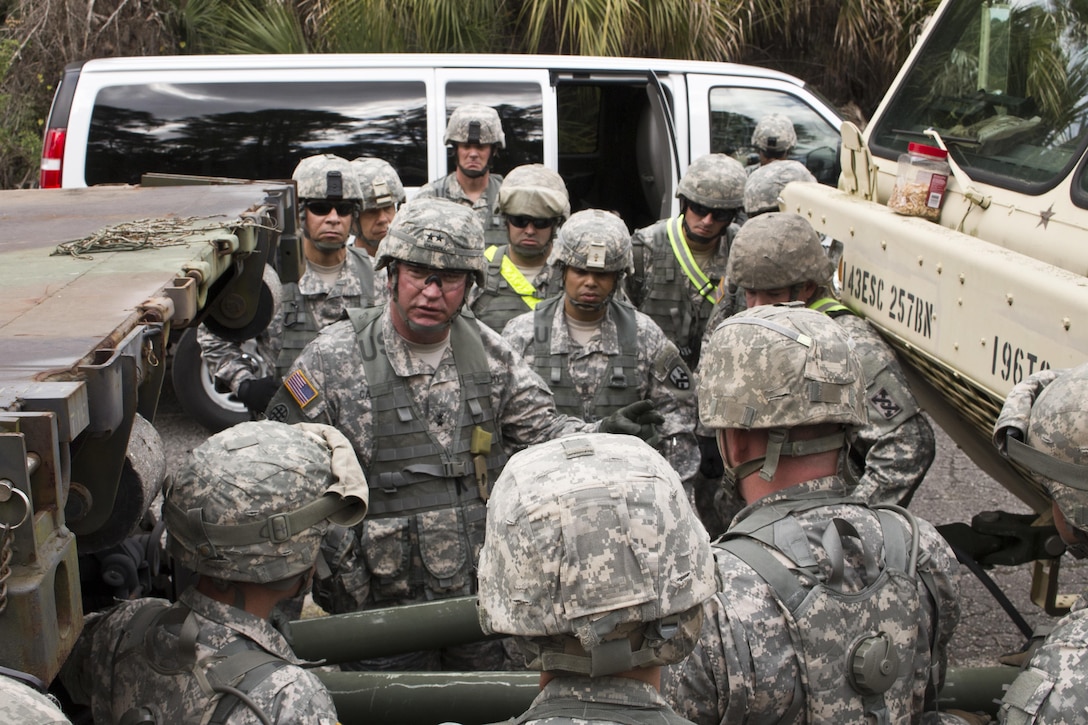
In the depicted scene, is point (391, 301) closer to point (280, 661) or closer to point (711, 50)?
point (280, 661)

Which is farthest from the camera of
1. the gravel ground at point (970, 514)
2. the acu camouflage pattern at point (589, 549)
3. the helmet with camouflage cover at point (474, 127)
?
the helmet with camouflage cover at point (474, 127)

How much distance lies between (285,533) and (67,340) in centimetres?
63

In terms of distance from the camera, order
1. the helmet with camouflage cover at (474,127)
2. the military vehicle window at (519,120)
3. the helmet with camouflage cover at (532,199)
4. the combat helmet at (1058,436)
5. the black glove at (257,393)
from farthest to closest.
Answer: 1. the military vehicle window at (519,120)
2. the helmet with camouflage cover at (474,127)
3. the helmet with camouflage cover at (532,199)
4. the black glove at (257,393)
5. the combat helmet at (1058,436)

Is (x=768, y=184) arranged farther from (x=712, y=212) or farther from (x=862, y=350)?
(x=862, y=350)

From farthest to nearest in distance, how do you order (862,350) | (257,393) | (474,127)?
(474,127), (257,393), (862,350)

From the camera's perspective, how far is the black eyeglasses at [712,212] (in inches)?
230

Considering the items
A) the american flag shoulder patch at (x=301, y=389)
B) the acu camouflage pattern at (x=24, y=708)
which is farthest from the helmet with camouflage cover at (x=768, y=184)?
the acu camouflage pattern at (x=24, y=708)

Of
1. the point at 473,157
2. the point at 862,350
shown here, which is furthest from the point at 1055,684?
the point at 473,157

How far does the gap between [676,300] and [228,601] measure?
12.6ft

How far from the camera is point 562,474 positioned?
1792 mm

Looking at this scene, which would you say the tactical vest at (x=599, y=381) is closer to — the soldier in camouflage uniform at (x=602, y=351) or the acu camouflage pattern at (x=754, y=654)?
the soldier in camouflage uniform at (x=602, y=351)

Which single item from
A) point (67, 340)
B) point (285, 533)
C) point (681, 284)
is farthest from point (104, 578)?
point (681, 284)

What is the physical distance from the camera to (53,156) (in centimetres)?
714

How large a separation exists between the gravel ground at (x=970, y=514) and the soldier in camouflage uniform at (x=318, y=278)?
1.32m
